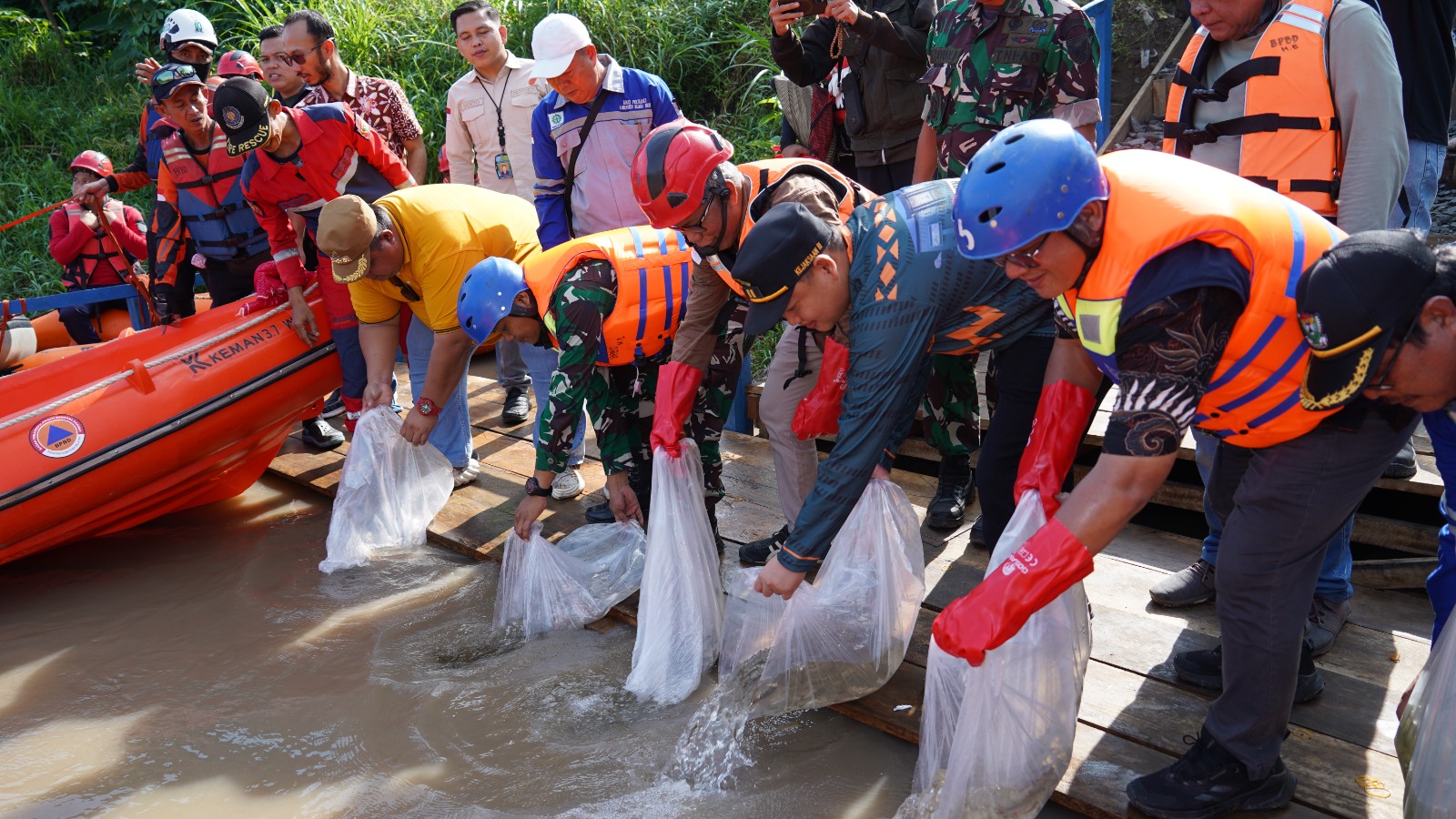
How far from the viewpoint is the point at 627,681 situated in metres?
2.86

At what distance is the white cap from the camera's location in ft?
11.8

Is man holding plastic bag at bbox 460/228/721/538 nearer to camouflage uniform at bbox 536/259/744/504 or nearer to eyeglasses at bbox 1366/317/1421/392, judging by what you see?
camouflage uniform at bbox 536/259/744/504

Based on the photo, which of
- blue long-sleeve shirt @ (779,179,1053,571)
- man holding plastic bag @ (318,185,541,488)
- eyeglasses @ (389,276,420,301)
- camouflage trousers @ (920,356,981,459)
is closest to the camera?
blue long-sleeve shirt @ (779,179,1053,571)

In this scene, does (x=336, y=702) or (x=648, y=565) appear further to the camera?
(x=336, y=702)

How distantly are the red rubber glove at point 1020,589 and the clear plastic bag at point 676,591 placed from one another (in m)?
1.12

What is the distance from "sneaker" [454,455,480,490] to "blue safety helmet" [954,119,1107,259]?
121 inches

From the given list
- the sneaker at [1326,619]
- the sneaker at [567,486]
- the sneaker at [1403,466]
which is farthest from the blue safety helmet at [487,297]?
the sneaker at [1403,466]

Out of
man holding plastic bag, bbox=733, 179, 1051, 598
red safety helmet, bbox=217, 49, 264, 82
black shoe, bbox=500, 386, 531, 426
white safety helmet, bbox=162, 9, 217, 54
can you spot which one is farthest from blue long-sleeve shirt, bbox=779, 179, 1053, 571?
red safety helmet, bbox=217, 49, 264, 82

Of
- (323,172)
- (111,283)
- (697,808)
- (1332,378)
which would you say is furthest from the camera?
(111,283)

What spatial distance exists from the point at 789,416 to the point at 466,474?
188cm

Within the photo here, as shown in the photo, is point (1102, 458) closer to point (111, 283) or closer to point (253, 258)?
point (253, 258)

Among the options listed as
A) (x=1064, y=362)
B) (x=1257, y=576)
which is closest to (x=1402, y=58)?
(x=1064, y=362)

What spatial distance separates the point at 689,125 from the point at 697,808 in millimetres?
1658

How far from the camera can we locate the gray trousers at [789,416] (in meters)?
3.03
